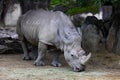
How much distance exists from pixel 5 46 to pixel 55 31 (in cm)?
332

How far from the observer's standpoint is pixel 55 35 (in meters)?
10.4

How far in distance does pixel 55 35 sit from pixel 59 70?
40.4 inches

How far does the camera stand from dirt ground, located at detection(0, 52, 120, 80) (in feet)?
29.3

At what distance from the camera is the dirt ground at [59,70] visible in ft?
29.3

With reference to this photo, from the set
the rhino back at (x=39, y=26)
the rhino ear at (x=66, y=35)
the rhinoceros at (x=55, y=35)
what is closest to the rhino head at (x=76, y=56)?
the rhinoceros at (x=55, y=35)

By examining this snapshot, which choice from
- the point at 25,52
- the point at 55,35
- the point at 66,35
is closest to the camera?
the point at 66,35

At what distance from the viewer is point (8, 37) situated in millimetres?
13742

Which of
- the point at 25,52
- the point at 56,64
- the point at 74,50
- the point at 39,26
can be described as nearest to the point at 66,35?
the point at 74,50

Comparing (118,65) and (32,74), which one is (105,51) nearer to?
(118,65)

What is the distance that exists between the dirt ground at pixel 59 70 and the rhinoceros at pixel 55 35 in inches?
11.6

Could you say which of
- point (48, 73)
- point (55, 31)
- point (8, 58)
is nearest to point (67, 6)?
point (8, 58)

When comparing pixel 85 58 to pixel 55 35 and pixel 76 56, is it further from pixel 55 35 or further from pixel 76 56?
pixel 55 35

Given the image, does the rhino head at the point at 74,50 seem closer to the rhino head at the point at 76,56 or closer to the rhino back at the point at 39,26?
the rhino head at the point at 76,56

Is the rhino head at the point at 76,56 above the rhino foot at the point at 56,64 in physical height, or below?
above
